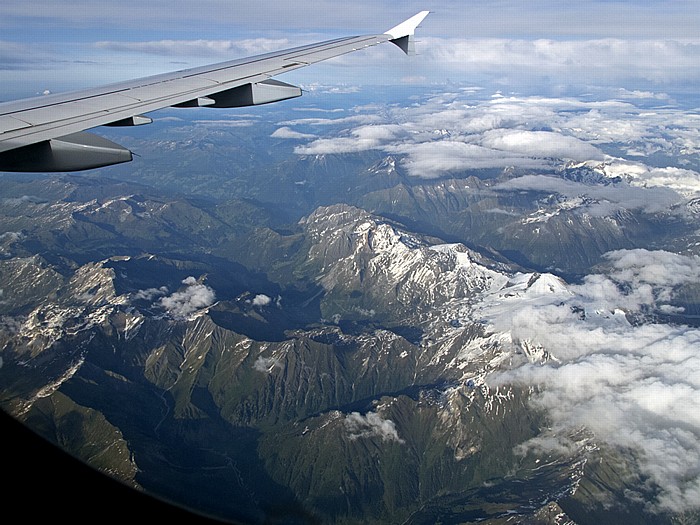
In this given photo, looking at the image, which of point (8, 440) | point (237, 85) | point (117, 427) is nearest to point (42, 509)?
point (8, 440)

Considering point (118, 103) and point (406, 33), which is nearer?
point (118, 103)

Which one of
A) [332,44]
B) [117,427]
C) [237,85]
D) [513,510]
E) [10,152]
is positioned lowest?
[513,510]

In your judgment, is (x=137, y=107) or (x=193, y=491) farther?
(x=137, y=107)

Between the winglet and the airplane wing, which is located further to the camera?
the winglet

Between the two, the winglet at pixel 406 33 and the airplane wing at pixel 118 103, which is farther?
the winglet at pixel 406 33

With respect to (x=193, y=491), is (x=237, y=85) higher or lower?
higher

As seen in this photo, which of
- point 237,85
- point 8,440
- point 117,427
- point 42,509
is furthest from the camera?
point 117,427

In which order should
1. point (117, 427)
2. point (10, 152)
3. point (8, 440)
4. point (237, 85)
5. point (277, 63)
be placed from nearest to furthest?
point (8, 440)
point (10, 152)
point (237, 85)
point (277, 63)
point (117, 427)

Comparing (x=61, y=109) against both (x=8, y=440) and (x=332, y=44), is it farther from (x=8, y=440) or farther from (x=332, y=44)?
(x=332, y=44)
